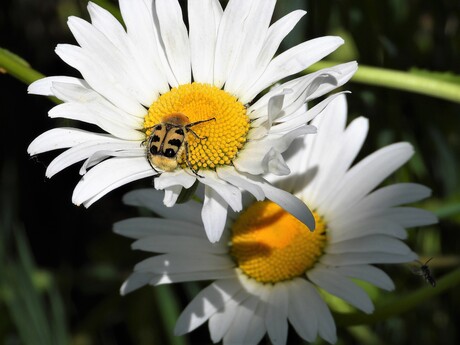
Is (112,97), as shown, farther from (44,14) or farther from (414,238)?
(44,14)

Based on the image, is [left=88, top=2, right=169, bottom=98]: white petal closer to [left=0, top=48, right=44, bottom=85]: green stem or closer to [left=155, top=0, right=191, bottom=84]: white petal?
[left=155, top=0, right=191, bottom=84]: white petal

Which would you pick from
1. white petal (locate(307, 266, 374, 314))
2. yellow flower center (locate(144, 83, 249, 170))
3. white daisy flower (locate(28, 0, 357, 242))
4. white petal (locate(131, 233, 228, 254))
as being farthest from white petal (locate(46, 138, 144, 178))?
white petal (locate(307, 266, 374, 314))

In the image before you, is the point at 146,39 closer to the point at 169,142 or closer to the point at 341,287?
the point at 169,142

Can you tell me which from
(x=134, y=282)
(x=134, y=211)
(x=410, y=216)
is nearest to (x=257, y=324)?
(x=134, y=282)

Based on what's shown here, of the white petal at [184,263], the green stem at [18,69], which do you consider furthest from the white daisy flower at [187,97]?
the white petal at [184,263]

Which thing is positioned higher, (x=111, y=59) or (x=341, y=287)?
(x=111, y=59)

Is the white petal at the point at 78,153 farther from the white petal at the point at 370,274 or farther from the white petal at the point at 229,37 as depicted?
the white petal at the point at 370,274
